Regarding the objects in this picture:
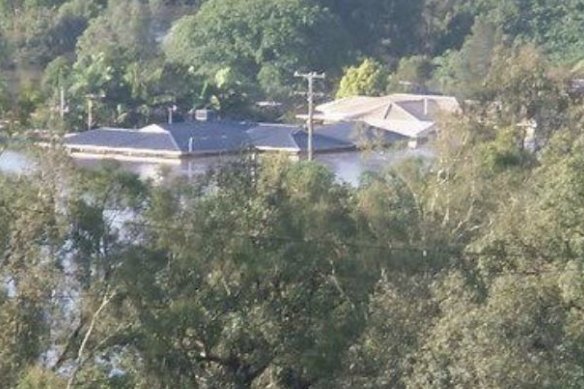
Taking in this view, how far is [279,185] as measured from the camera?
916 centimetres

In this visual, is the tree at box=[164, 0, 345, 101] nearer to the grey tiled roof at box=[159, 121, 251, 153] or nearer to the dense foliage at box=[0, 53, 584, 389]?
the grey tiled roof at box=[159, 121, 251, 153]

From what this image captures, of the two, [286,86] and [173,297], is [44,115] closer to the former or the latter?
[173,297]

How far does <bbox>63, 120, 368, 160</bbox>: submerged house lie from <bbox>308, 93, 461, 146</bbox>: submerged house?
0.97 meters

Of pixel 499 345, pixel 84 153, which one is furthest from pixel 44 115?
pixel 84 153

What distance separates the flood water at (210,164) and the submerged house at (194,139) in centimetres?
29

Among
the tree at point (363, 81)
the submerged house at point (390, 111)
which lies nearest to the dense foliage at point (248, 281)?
the submerged house at point (390, 111)

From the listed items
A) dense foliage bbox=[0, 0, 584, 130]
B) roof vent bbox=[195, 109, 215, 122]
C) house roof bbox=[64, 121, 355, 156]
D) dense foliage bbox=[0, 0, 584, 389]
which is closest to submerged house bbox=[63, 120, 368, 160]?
house roof bbox=[64, 121, 355, 156]

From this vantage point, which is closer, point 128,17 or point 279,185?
point 279,185

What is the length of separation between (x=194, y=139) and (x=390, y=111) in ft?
16.1

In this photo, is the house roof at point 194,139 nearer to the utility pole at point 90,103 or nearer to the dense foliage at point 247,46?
the utility pole at point 90,103

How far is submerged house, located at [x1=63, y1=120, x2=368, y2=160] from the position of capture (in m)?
19.2

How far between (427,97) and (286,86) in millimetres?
3280

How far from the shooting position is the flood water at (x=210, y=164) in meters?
9.24

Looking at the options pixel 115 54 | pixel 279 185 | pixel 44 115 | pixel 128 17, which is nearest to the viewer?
pixel 279 185
